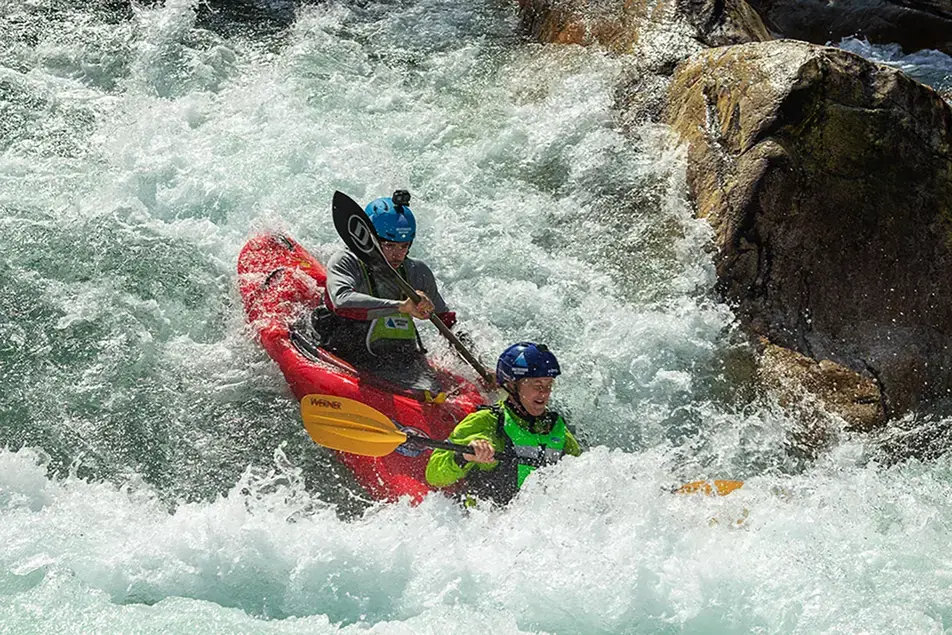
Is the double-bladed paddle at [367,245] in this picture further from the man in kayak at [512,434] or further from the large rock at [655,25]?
the large rock at [655,25]

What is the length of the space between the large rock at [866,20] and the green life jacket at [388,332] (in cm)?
763

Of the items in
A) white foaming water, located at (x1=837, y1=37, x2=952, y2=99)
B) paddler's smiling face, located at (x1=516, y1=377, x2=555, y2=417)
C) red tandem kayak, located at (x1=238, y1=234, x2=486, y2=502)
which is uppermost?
paddler's smiling face, located at (x1=516, y1=377, x2=555, y2=417)

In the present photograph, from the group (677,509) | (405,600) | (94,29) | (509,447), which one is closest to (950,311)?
(677,509)

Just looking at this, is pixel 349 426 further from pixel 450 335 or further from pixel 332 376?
pixel 450 335

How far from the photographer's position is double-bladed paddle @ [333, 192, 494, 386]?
5.75 meters

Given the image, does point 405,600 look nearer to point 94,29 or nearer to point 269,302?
point 269,302

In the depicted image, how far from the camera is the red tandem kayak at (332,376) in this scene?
5.52 m

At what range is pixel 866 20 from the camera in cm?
1209

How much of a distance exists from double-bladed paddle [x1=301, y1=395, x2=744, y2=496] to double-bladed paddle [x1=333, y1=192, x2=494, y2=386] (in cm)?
58

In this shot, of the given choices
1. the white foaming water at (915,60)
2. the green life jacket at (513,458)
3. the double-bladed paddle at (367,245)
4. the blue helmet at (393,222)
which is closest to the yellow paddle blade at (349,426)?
the green life jacket at (513,458)

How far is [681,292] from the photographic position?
7039mm

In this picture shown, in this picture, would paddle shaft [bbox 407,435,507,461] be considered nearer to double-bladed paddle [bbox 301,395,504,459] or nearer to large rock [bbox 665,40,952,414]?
double-bladed paddle [bbox 301,395,504,459]

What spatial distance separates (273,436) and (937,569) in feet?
11.7

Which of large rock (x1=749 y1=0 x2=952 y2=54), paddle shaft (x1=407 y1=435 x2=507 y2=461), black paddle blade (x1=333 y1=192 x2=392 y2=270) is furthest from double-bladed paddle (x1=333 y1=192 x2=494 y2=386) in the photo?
large rock (x1=749 y1=0 x2=952 y2=54)
